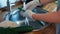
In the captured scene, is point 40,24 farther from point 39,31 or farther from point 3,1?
point 3,1

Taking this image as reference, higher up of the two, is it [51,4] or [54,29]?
[51,4]

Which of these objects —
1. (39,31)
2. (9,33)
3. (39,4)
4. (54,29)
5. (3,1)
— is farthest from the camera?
(3,1)

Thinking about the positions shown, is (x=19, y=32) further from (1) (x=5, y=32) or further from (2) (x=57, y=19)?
(2) (x=57, y=19)

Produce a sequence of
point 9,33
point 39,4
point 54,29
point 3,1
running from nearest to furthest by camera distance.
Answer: point 9,33, point 54,29, point 39,4, point 3,1

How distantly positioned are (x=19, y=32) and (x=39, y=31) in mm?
165

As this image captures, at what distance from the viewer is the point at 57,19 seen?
0.99m

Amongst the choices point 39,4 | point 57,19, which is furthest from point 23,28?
point 39,4

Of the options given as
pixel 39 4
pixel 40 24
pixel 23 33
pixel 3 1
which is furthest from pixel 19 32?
pixel 3 1

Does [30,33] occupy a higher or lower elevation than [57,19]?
lower

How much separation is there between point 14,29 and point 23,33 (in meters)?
0.08

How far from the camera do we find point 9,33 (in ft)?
3.13

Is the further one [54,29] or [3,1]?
[3,1]

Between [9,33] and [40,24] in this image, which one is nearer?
[9,33]

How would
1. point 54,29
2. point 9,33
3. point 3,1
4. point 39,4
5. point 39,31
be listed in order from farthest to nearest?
point 3,1
point 39,4
point 54,29
point 39,31
point 9,33
